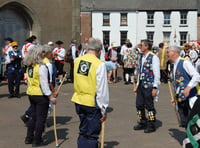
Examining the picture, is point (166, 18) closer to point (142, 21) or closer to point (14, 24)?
point (142, 21)

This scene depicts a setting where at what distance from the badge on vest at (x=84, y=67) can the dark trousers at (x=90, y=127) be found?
1.72ft

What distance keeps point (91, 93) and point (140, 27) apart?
46.7 m

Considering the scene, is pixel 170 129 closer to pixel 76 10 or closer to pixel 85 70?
pixel 85 70

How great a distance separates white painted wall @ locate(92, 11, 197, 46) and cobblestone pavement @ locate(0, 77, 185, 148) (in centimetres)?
3939

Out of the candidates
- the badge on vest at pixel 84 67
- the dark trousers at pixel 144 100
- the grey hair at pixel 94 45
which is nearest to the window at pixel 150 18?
the dark trousers at pixel 144 100

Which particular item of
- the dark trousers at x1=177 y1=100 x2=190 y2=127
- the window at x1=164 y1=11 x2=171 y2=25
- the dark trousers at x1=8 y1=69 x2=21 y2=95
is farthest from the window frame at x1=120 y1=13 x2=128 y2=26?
the dark trousers at x1=177 y1=100 x2=190 y2=127

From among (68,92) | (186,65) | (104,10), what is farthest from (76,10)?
(104,10)

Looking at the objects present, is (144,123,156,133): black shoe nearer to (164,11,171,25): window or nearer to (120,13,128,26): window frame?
(120,13,128,26): window frame

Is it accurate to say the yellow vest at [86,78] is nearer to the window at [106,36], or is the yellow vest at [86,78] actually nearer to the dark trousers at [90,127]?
the dark trousers at [90,127]

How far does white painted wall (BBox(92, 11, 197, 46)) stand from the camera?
5178 centimetres

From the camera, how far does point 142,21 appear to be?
2040 inches

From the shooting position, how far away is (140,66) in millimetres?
8219

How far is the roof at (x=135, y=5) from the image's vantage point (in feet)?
170

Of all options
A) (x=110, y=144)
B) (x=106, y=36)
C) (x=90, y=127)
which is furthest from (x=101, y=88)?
(x=106, y=36)
